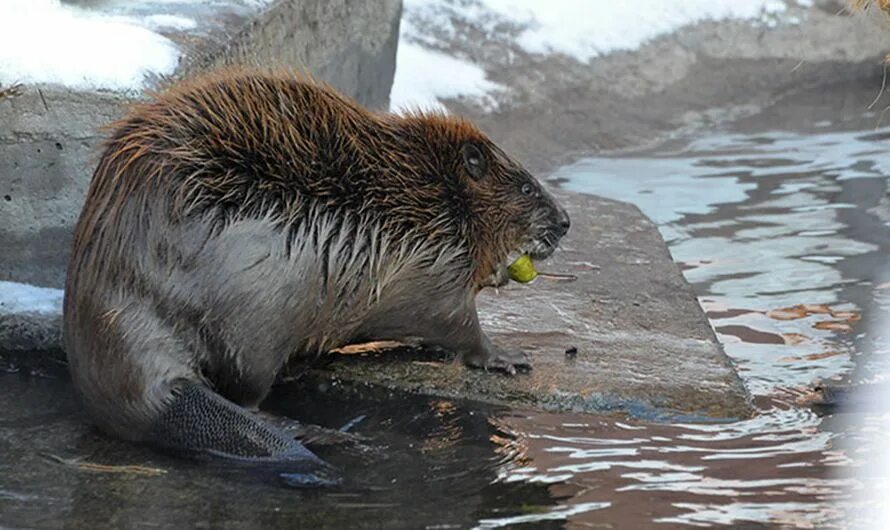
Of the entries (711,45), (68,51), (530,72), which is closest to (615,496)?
(68,51)

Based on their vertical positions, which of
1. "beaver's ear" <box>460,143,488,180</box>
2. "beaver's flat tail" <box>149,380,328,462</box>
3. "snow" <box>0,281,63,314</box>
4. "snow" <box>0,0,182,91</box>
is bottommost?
"beaver's flat tail" <box>149,380,328,462</box>

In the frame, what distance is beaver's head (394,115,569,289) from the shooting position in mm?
4711

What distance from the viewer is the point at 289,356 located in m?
4.32

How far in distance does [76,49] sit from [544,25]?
17.1 ft

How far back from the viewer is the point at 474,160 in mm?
4770

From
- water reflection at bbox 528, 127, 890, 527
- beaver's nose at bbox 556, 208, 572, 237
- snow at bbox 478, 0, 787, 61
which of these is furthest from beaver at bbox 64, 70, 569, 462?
snow at bbox 478, 0, 787, 61

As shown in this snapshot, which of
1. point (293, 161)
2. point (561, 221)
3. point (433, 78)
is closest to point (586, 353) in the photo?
point (561, 221)

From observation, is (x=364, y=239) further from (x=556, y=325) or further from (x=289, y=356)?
(x=556, y=325)

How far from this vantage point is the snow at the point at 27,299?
4.80 meters

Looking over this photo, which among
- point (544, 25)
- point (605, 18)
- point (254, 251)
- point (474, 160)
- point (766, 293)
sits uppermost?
point (605, 18)

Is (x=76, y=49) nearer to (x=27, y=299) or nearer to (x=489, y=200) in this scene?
(x=27, y=299)

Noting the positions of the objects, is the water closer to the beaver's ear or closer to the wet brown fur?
the wet brown fur

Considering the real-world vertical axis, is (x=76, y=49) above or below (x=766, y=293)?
above

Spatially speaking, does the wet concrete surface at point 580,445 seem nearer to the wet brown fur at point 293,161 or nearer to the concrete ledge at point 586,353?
the concrete ledge at point 586,353
